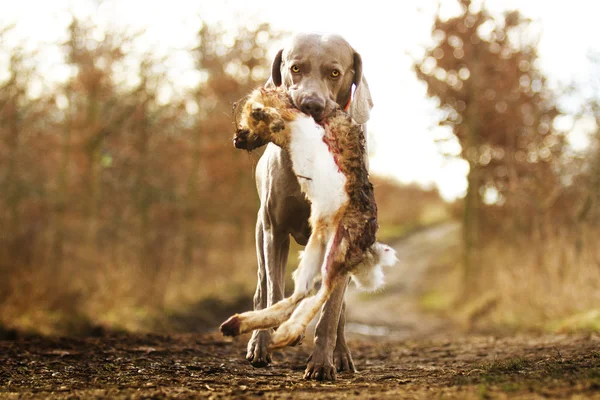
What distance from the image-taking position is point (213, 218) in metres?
19.2

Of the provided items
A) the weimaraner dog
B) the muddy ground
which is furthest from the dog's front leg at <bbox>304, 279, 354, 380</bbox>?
the muddy ground

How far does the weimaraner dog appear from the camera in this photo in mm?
4594

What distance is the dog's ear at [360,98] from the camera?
5.11 meters

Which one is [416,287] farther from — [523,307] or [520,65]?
[523,307]

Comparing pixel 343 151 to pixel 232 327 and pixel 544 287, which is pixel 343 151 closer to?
pixel 232 327

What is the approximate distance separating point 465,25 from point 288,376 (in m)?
12.9

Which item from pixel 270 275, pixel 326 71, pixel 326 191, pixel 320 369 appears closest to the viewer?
pixel 326 191

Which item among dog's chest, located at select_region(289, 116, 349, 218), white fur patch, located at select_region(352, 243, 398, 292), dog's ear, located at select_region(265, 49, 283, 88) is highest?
dog's ear, located at select_region(265, 49, 283, 88)

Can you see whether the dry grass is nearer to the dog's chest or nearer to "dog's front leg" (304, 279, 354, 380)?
"dog's front leg" (304, 279, 354, 380)

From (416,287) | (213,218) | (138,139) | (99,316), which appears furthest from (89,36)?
(416,287)

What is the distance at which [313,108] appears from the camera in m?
4.32

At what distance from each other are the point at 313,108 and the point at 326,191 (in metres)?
0.71

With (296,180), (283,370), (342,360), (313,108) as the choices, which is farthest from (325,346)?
(313,108)

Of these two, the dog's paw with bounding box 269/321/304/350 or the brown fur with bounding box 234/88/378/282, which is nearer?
→ the dog's paw with bounding box 269/321/304/350
